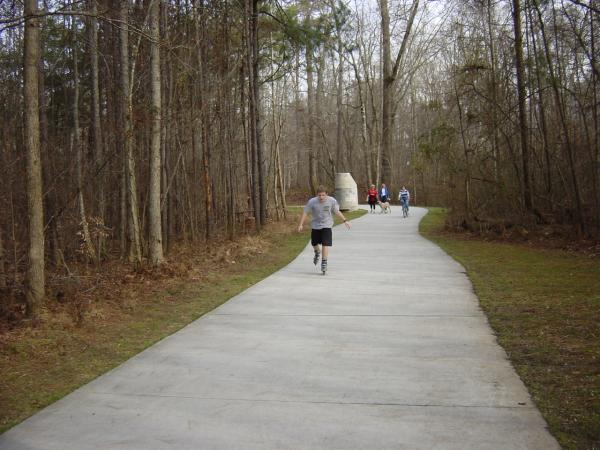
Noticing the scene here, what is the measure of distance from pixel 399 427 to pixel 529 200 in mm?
16195

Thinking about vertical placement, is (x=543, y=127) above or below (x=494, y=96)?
below

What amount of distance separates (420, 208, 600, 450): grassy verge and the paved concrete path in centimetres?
20

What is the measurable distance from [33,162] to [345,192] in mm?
28026


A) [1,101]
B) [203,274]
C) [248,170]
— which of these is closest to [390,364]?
[203,274]

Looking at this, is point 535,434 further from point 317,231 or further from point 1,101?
point 1,101

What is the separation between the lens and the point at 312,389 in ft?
16.8

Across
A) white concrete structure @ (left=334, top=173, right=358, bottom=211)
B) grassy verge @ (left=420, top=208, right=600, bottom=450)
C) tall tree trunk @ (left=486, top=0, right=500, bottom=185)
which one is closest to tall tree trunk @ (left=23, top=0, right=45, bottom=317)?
grassy verge @ (left=420, top=208, right=600, bottom=450)

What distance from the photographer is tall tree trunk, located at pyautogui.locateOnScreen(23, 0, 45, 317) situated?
766cm

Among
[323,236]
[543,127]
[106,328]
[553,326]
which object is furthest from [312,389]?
[543,127]

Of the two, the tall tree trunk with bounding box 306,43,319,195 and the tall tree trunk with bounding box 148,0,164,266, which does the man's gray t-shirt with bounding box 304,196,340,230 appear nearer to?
the tall tree trunk with bounding box 148,0,164,266

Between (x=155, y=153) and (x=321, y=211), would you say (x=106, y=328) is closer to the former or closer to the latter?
(x=155, y=153)

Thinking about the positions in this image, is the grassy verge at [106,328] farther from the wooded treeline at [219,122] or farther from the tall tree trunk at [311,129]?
the tall tree trunk at [311,129]

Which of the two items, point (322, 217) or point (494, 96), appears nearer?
point (322, 217)

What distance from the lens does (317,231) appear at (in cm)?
1248
